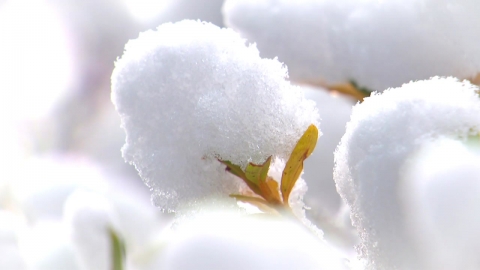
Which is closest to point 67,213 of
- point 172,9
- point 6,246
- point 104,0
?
point 6,246

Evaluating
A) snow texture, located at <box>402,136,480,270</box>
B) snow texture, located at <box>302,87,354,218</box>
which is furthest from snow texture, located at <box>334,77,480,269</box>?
snow texture, located at <box>302,87,354,218</box>

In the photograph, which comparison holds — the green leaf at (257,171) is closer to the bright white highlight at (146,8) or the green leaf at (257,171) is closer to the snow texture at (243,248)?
the snow texture at (243,248)

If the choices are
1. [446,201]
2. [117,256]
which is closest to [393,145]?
[446,201]

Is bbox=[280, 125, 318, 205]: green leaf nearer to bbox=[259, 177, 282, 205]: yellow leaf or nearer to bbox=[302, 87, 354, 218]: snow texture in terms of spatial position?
bbox=[259, 177, 282, 205]: yellow leaf

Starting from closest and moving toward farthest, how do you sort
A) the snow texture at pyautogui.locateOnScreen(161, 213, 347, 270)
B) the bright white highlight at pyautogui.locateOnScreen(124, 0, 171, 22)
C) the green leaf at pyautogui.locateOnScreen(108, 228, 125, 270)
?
the snow texture at pyautogui.locateOnScreen(161, 213, 347, 270)
the green leaf at pyautogui.locateOnScreen(108, 228, 125, 270)
the bright white highlight at pyautogui.locateOnScreen(124, 0, 171, 22)

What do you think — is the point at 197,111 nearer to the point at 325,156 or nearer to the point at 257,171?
the point at 257,171

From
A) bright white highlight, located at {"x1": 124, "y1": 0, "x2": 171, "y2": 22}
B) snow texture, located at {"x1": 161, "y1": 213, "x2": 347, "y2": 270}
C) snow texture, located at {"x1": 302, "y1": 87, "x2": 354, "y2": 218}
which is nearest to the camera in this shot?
snow texture, located at {"x1": 161, "y1": 213, "x2": 347, "y2": 270}

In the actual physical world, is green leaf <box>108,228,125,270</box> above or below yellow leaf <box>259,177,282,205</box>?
above

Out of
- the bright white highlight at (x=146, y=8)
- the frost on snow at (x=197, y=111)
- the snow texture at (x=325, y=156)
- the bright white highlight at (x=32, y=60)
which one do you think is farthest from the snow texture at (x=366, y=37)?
the bright white highlight at (x=32, y=60)
